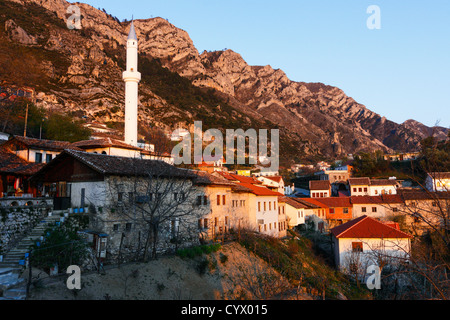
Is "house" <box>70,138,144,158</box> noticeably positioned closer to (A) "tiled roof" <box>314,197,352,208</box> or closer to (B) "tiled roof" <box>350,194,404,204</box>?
(A) "tiled roof" <box>314,197,352,208</box>

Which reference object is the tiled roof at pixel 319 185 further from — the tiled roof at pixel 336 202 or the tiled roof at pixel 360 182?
the tiled roof at pixel 336 202

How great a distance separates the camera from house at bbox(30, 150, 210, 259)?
60.1ft

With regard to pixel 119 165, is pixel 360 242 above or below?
below

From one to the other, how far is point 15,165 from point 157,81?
107 m

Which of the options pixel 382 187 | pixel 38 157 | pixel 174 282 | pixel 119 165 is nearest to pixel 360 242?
pixel 174 282

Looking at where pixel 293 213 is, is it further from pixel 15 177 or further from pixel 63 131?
pixel 63 131

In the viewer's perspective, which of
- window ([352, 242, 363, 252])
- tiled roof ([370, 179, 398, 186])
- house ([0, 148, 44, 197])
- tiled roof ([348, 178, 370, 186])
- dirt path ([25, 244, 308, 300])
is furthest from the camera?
tiled roof ([348, 178, 370, 186])

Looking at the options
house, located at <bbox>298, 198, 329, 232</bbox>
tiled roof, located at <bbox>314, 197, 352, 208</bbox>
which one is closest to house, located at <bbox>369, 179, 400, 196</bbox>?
tiled roof, located at <bbox>314, 197, 352, 208</bbox>

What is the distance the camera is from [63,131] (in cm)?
4394

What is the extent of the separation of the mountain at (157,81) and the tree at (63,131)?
Result: 6326 mm

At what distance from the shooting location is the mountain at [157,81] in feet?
252

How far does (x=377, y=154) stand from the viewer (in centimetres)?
7938

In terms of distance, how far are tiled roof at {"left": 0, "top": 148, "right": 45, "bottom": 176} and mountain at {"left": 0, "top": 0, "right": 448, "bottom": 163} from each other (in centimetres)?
1438
